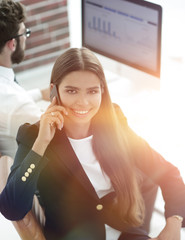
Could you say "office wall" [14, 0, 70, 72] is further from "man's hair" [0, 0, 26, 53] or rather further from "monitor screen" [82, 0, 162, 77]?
"man's hair" [0, 0, 26, 53]

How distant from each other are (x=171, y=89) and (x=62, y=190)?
1015 mm

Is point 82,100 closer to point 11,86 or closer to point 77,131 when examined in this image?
point 77,131

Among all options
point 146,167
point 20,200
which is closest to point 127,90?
point 146,167

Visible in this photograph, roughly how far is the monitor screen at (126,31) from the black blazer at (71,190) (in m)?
0.66

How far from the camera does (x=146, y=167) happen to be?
1744 millimetres

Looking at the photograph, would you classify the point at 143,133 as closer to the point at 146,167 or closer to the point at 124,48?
the point at 146,167

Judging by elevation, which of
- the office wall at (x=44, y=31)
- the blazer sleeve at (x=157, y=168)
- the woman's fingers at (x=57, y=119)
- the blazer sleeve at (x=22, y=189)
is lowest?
the office wall at (x=44, y=31)

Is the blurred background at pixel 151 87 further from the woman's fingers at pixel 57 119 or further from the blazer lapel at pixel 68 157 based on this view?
the woman's fingers at pixel 57 119

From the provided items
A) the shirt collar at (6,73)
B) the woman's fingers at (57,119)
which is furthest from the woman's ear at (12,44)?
the woman's fingers at (57,119)

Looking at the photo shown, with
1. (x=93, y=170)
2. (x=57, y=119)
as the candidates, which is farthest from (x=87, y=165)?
(x=57, y=119)

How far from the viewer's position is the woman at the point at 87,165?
5.00 ft

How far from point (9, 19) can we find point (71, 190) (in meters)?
0.98

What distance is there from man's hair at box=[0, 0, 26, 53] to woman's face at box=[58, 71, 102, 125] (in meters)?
0.71

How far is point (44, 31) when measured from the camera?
356 cm
